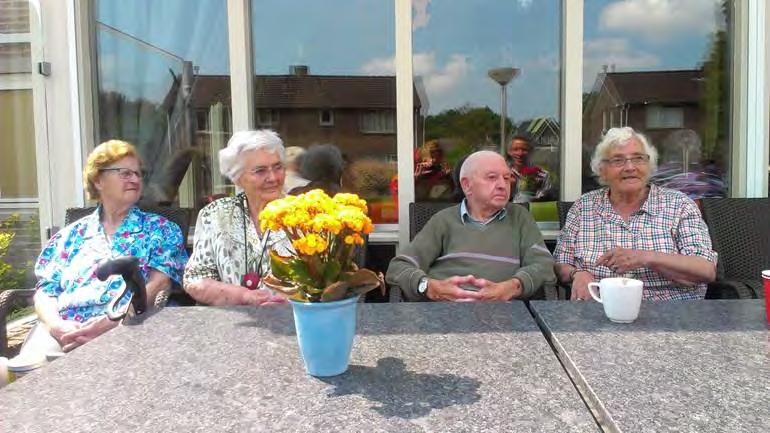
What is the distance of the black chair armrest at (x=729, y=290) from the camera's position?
2.20m

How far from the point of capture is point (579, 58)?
3006 millimetres

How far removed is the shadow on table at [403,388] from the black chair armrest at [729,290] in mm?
1641

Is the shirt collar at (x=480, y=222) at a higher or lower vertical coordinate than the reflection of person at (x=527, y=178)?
lower

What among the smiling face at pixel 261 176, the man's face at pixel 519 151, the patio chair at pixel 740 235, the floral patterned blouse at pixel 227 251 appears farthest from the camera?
the man's face at pixel 519 151

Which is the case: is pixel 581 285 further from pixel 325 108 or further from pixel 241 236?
pixel 325 108

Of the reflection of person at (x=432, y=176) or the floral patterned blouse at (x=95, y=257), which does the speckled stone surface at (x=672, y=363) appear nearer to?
the floral patterned blouse at (x=95, y=257)

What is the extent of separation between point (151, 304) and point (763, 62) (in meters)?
3.13

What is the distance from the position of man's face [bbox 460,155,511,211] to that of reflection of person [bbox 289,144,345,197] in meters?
1.02

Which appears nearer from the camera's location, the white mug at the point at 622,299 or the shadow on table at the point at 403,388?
the shadow on table at the point at 403,388

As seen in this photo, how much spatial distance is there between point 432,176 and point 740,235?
5.13 ft

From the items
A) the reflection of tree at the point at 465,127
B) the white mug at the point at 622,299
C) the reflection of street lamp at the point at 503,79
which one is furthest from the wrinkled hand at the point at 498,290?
the reflection of street lamp at the point at 503,79

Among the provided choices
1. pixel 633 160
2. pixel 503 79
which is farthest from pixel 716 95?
pixel 503 79

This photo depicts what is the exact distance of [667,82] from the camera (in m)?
3.85

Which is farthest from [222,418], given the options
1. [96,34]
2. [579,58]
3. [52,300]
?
[96,34]
